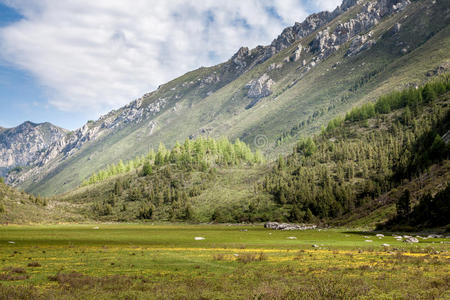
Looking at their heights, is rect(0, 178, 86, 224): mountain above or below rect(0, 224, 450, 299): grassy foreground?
above

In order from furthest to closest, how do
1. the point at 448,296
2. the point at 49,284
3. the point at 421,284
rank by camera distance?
the point at 49,284
the point at 421,284
the point at 448,296

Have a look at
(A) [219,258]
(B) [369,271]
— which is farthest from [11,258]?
(B) [369,271]

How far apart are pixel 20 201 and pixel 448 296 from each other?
8377 inches

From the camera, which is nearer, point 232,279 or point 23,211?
point 232,279

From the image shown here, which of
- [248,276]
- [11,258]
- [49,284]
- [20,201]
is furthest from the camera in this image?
[20,201]

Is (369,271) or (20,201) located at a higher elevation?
(20,201)

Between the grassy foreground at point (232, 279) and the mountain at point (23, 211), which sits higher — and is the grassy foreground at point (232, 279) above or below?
below

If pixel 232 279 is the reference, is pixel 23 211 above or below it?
above

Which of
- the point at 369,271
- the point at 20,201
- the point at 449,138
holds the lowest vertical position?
the point at 369,271

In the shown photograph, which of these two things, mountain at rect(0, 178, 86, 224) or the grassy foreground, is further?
mountain at rect(0, 178, 86, 224)

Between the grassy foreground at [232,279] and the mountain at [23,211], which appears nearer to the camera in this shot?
the grassy foreground at [232,279]

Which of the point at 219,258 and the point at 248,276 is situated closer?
the point at 248,276

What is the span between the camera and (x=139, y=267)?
31.7m

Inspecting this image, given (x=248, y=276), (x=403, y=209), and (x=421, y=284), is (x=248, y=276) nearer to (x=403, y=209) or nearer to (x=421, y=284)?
(x=421, y=284)
